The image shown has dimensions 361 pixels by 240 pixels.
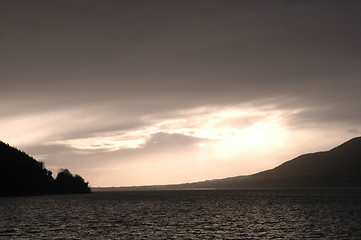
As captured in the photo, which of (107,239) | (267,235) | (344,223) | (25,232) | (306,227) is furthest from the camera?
(344,223)

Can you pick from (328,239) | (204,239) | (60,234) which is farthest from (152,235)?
(328,239)

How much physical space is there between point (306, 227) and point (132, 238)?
39056mm

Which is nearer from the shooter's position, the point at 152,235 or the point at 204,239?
the point at 204,239

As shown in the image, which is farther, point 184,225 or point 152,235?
point 184,225

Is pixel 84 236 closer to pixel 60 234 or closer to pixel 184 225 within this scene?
pixel 60 234

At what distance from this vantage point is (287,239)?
68.5m

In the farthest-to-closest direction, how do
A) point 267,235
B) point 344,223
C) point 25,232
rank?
point 344,223 → point 25,232 → point 267,235

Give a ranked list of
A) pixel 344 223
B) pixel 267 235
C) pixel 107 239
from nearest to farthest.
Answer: pixel 107 239 → pixel 267 235 → pixel 344 223

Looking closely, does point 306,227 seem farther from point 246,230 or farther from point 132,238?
point 132,238

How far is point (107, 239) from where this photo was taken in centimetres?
6819

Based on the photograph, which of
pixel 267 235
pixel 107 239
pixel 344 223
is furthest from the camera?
pixel 344 223

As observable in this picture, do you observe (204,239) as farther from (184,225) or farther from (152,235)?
(184,225)

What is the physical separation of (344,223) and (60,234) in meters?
63.5

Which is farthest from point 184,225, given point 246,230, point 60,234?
point 60,234
